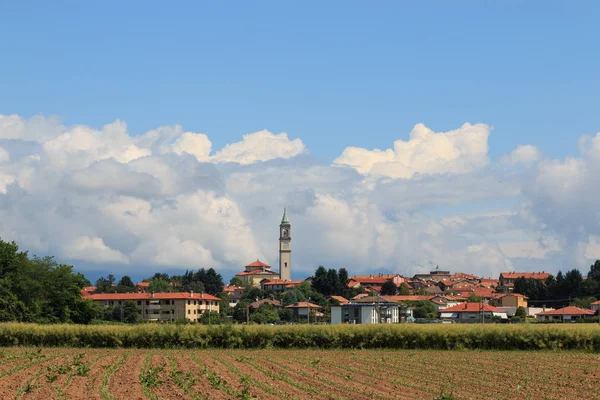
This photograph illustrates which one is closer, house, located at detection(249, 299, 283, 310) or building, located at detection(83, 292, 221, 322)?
building, located at detection(83, 292, 221, 322)

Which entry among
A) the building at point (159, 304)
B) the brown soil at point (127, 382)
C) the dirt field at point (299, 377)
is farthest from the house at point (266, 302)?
the brown soil at point (127, 382)

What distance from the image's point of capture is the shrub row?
51969 mm

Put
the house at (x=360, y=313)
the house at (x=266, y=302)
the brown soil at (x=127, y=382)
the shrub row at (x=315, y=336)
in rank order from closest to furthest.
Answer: the brown soil at (x=127, y=382), the shrub row at (x=315, y=336), the house at (x=360, y=313), the house at (x=266, y=302)

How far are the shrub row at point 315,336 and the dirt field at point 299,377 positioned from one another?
6.48m

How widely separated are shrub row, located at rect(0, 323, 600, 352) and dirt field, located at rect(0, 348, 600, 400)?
648 centimetres

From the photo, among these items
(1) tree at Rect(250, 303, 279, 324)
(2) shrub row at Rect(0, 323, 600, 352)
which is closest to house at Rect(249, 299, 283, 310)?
(1) tree at Rect(250, 303, 279, 324)

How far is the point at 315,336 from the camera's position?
54062 mm

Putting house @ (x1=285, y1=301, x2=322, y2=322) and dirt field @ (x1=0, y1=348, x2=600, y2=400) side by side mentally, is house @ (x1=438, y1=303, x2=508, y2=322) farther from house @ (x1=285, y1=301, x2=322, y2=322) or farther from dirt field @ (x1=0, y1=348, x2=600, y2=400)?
dirt field @ (x1=0, y1=348, x2=600, y2=400)

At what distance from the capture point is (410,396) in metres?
26.6

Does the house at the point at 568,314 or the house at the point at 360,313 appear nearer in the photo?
the house at the point at 360,313

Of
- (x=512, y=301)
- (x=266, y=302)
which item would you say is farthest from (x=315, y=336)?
(x=512, y=301)

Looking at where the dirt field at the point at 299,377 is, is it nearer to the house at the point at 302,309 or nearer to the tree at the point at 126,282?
the house at the point at 302,309

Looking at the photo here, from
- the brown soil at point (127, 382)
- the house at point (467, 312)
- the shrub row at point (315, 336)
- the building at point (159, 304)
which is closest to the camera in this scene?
the brown soil at point (127, 382)

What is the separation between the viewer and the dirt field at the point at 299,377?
2673cm
